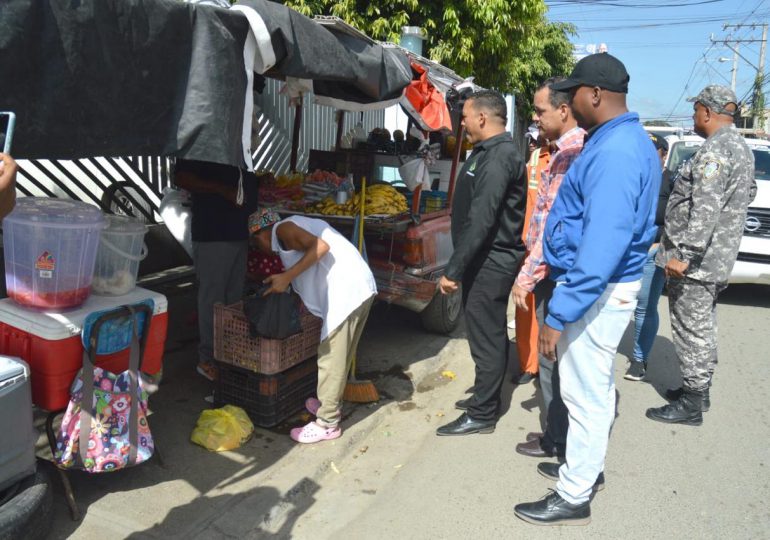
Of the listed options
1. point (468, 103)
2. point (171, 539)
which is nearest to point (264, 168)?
point (468, 103)

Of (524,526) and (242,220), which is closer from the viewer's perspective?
(524,526)

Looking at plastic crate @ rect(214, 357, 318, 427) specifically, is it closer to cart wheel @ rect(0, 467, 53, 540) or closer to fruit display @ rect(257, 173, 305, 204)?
cart wheel @ rect(0, 467, 53, 540)

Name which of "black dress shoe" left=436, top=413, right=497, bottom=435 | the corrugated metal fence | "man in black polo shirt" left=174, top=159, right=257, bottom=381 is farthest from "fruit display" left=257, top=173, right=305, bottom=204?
"black dress shoe" left=436, top=413, right=497, bottom=435

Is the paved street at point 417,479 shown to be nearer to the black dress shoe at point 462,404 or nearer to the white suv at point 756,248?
the black dress shoe at point 462,404

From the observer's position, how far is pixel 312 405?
14.2ft

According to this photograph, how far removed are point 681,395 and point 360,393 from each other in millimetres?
2347

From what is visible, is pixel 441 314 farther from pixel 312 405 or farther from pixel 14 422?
pixel 14 422

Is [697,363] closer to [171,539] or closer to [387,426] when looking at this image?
[387,426]

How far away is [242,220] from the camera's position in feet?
14.8

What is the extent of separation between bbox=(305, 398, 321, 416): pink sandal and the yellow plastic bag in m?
0.43

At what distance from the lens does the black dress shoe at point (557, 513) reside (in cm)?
326

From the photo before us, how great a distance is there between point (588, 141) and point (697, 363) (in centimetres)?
231

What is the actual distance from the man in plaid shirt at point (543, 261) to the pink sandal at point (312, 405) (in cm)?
134

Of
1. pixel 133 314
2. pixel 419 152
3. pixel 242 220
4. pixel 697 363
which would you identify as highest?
pixel 419 152
